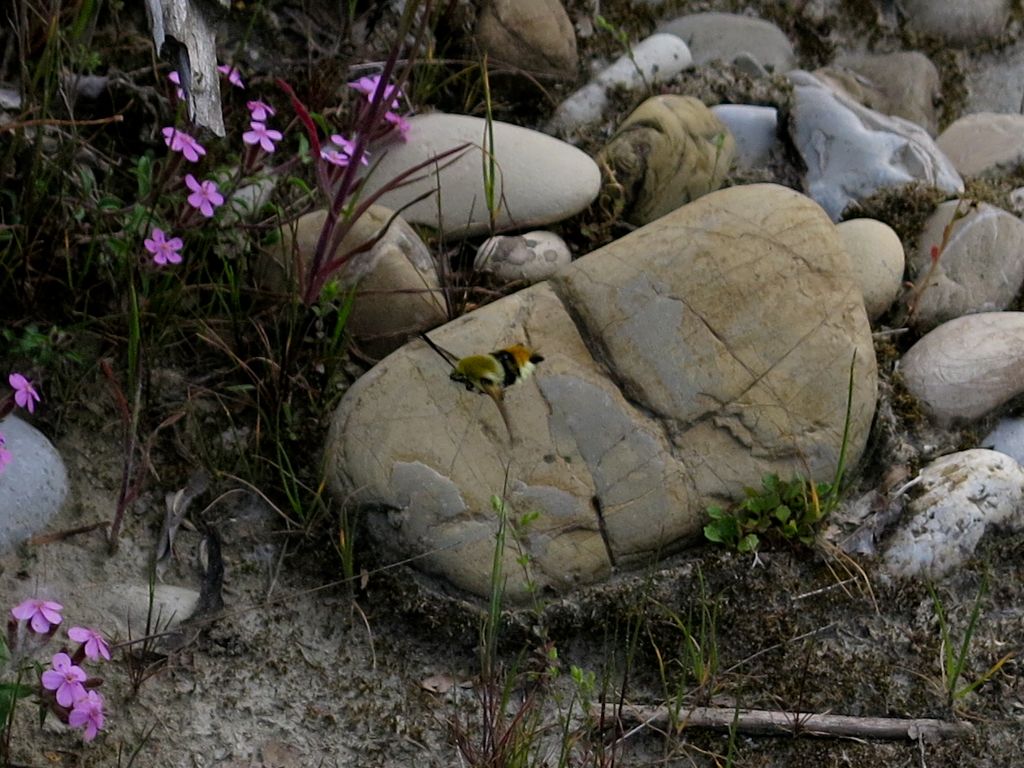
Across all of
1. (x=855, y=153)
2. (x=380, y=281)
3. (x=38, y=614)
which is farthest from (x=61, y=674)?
(x=855, y=153)

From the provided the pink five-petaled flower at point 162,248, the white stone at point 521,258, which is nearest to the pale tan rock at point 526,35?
the white stone at point 521,258

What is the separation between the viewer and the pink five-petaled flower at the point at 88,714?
2455mm

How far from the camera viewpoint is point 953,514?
3.22 meters

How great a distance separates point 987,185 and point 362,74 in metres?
2.16

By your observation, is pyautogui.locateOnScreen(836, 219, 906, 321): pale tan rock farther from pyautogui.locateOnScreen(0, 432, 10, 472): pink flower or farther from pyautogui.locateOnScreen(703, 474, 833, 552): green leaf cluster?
pyautogui.locateOnScreen(0, 432, 10, 472): pink flower

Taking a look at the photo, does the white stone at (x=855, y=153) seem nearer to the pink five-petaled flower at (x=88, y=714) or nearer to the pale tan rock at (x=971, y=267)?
the pale tan rock at (x=971, y=267)

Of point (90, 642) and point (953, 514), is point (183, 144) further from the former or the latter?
point (953, 514)

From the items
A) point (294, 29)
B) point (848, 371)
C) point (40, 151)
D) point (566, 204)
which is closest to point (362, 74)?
point (294, 29)

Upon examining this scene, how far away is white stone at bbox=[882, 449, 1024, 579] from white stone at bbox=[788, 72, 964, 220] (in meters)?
1.18

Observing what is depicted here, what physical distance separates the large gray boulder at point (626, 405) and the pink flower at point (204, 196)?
22.8 inches

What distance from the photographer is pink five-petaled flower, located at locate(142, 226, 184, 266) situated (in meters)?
3.07

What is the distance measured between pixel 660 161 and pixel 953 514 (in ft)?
4.63

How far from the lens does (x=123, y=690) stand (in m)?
2.79

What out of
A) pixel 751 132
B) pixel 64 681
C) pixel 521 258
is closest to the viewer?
pixel 64 681
